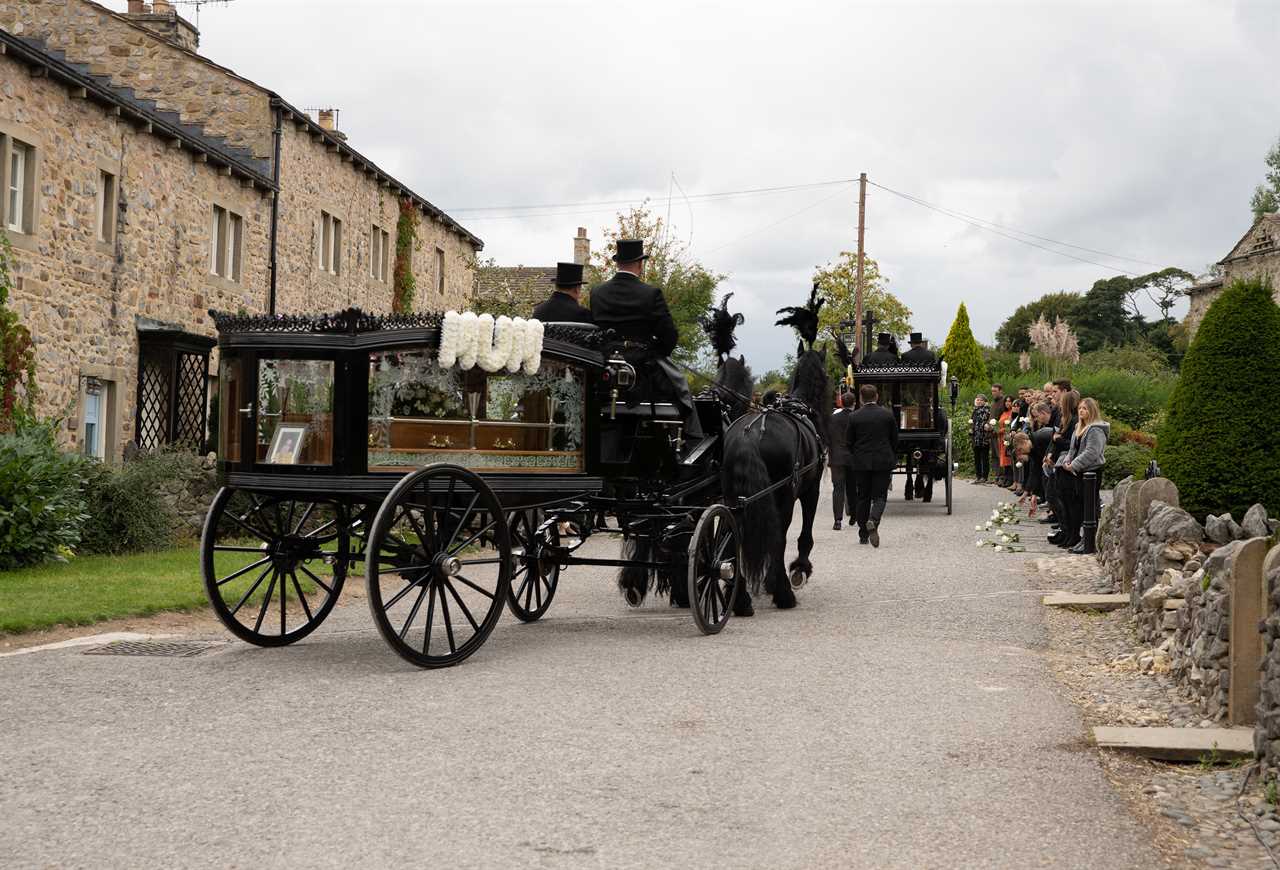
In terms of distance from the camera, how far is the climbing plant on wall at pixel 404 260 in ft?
108

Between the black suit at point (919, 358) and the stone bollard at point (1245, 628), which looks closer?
the stone bollard at point (1245, 628)

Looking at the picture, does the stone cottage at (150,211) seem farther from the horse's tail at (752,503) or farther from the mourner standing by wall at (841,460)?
the horse's tail at (752,503)

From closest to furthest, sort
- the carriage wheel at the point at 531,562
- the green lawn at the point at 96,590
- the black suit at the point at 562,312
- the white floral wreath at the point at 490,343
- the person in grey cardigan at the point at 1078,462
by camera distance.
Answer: the white floral wreath at the point at 490,343 → the carriage wheel at the point at 531,562 → the green lawn at the point at 96,590 → the black suit at the point at 562,312 → the person in grey cardigan at the point at 1078,462

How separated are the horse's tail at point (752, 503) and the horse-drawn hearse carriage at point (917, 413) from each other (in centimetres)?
1420

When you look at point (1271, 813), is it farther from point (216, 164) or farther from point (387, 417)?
point (216, 164)

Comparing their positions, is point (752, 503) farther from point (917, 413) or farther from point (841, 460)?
point (917, 413)

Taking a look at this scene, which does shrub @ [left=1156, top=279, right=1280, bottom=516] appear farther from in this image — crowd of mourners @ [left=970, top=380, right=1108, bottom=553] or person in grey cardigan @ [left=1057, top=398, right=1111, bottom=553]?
crowd of mourners @ [left=970, top=380, right=1108, bottom=553]

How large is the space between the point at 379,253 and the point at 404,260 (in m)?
1.40

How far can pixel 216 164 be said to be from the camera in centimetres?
2284

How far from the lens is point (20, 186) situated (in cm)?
1742

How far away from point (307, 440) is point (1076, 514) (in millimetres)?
11709

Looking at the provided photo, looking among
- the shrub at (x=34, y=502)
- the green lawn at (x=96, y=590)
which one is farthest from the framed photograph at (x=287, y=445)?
the shrub at (x=34, y=502)

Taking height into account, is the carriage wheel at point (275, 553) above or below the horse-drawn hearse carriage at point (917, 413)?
below

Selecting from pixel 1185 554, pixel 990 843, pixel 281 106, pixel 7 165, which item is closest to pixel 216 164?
pixel 281 106
